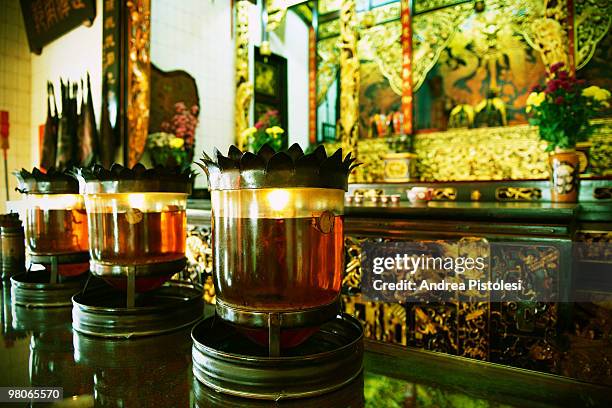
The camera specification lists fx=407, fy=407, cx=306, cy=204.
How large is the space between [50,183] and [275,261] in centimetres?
88

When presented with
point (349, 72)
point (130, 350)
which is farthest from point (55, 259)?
point (349, 72)

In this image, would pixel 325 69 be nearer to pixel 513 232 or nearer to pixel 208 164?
pixel 513 232

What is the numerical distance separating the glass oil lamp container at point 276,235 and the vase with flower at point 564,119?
2100mm

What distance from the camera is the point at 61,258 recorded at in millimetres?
1173

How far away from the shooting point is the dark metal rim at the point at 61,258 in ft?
3.83

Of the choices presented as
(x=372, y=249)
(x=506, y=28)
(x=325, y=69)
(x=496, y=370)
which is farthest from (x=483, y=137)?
(x=496, y=370)

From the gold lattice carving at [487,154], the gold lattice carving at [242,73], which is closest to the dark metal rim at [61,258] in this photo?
the gold lattice carving at [242,73]

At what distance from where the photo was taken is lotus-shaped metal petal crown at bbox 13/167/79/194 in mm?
1139

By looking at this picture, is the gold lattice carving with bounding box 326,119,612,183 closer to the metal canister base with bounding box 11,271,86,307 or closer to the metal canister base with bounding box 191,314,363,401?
the metal canister base with bounding box 11,271,86,307

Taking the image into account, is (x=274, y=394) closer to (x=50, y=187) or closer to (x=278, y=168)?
(x=278, y=168)

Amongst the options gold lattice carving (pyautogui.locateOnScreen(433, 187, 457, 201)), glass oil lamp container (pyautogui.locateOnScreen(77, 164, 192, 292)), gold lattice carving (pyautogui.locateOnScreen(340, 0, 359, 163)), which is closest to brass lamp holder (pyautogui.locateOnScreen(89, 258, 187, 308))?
glass oil lamp container (pyautogui.locateOnScreen(77, 164, 192, 292))

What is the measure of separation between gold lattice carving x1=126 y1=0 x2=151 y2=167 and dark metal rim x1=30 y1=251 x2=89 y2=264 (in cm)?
251

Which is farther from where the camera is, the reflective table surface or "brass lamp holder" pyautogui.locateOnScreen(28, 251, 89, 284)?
"brass lamp holder" pyautogui.locateOnScreen(28, 251, 89, 284)

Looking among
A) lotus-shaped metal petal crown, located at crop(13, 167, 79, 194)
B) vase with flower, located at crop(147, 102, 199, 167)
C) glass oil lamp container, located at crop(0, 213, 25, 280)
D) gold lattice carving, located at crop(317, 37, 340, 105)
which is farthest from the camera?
gold lattice carving, located at crop(317, 37, 340, 105)
